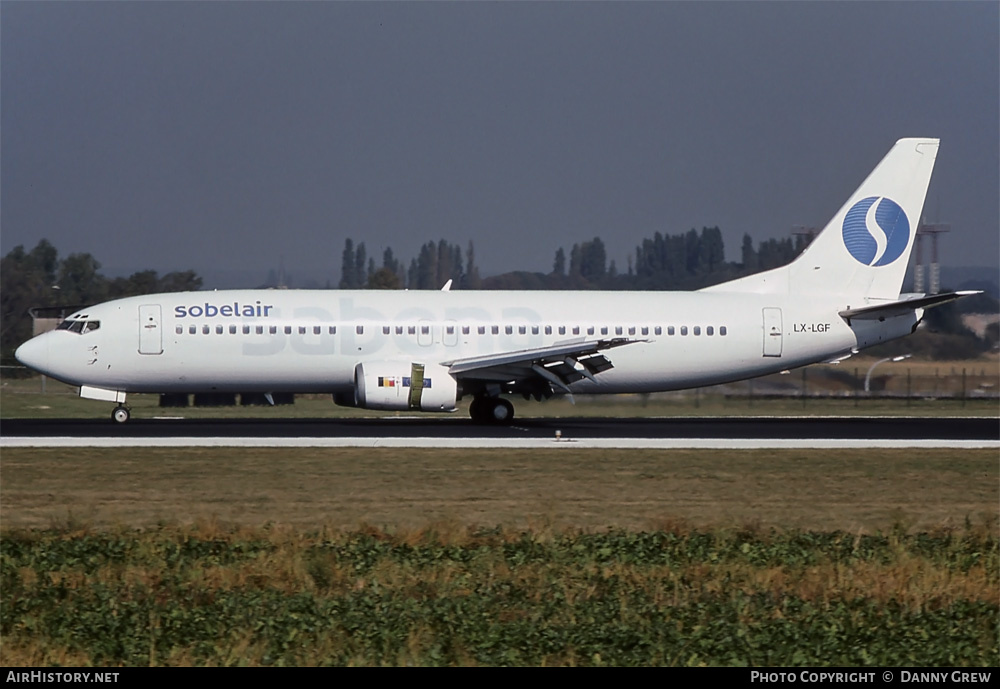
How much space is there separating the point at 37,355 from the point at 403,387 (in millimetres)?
9976

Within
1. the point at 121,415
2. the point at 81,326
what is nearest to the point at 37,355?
the point at 81,326

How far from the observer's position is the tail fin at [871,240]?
38562 mm

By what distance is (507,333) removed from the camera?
3638cm

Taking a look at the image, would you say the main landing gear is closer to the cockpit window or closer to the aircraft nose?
the cockpit window

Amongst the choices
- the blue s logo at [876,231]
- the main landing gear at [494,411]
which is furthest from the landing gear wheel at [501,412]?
the blue s logo at [876,231]

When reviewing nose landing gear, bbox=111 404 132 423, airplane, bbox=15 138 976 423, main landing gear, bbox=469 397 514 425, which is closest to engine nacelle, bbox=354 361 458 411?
airplane, bbox=15 138 976 423

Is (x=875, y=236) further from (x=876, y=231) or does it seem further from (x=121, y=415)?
(x=121, y=415)

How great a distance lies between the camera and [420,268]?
171125 mm

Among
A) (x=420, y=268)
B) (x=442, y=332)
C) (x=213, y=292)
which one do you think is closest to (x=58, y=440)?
(x=213, y=292)

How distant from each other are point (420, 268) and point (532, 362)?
13741 centimetres

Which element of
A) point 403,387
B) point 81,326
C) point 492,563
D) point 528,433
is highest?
point 81,326

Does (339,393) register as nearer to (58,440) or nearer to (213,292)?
(213,292)

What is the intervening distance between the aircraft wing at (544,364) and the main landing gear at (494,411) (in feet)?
2.62

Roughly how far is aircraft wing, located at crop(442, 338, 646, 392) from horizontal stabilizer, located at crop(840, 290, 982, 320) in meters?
7.00
